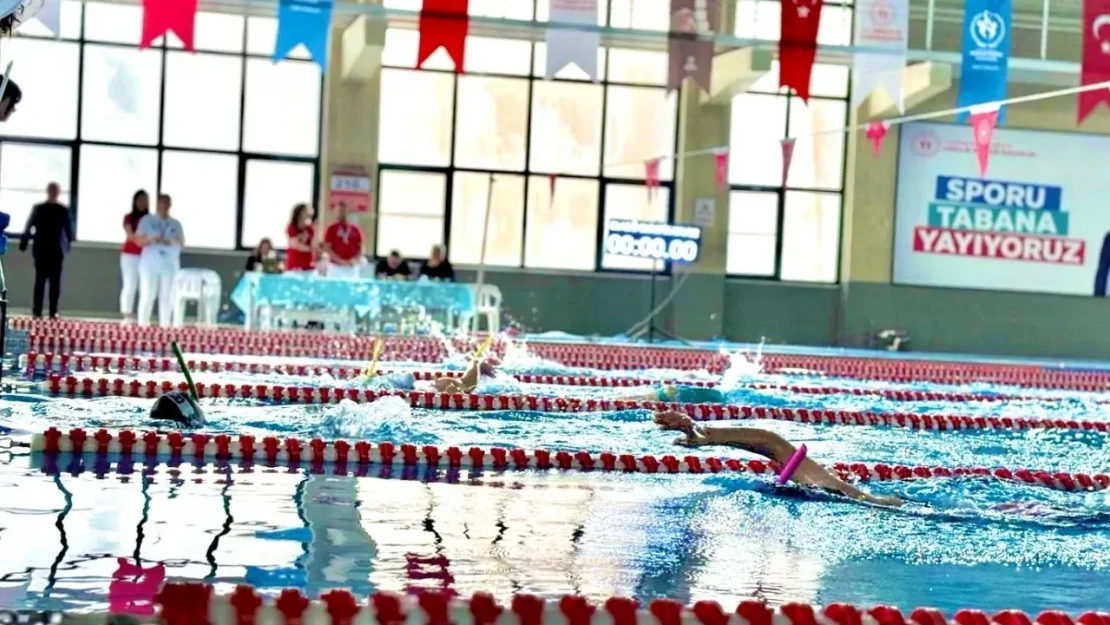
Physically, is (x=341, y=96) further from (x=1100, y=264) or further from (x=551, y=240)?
(x=1100, y=264)

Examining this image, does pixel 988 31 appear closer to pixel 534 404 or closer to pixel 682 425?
pixel 534 404

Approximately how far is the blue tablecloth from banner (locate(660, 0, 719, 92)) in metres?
2.82

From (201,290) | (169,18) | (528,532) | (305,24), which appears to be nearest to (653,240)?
(201,290)

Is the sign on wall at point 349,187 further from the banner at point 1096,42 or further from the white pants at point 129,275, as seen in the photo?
the banner at point 1096,42

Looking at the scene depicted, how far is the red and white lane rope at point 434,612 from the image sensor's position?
Result: 281cm

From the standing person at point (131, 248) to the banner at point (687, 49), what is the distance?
4832mm

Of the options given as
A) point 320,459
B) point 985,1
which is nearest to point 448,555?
point 320,459

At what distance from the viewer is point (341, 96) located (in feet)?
59.5

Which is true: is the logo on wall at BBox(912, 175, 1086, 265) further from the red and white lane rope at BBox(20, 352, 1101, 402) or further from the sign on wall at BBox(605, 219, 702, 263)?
the red and white lane rope at BBox(20, 352, 1101, 402)

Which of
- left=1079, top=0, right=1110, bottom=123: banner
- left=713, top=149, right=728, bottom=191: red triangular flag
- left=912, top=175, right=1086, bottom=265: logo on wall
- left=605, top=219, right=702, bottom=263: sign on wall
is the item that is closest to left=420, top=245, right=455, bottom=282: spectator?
left=605, top=219, right=702, bottom=263: sign on wall

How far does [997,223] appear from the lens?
20.1 metres

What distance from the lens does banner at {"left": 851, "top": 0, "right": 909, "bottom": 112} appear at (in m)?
16.0

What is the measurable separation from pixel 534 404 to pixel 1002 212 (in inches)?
515

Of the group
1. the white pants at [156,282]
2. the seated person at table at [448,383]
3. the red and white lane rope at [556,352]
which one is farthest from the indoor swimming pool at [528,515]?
the white pants at [156,282]
